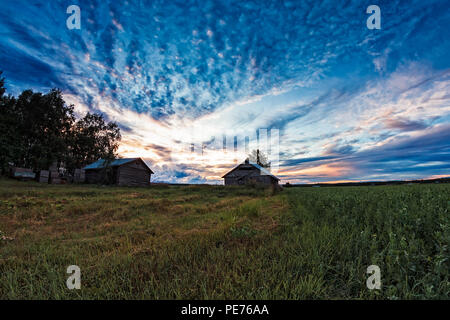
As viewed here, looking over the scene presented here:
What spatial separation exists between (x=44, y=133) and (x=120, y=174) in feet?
93.3

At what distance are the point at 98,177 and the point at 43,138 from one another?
22.2 m

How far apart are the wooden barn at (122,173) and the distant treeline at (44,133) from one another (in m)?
2.71

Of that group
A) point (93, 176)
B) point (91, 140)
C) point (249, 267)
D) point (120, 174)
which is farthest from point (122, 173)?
point (249, 267)

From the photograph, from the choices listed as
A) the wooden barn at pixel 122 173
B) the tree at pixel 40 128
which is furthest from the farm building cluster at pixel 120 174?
the tree at pixel 40 128

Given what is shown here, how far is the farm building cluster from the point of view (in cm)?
3669

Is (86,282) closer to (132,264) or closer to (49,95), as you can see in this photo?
(132,264)

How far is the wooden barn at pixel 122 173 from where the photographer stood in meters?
38.2

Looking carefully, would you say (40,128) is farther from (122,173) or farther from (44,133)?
(122,173)

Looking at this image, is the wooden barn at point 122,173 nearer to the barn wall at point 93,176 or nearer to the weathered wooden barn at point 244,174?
the barn wall at point 93,176

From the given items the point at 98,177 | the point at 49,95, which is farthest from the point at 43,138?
the point at 98,177

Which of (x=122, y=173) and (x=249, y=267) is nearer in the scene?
(x=249, y=267)

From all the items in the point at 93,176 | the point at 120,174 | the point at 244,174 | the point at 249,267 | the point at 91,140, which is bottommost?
the point at 249,267

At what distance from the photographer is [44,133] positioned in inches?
1868
